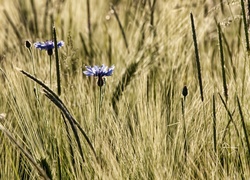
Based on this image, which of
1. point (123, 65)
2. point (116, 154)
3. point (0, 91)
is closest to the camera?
point (116, 154)

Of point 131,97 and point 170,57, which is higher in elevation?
point 170,57

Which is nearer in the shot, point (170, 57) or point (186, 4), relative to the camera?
point (170, 57)

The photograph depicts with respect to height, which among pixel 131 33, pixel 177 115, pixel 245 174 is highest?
pixel 131 33

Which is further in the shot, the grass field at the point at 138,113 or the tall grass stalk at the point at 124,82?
the tall grass stalk at the point at 124,82

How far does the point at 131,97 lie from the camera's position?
4.74 ft

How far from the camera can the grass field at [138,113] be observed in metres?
1.07

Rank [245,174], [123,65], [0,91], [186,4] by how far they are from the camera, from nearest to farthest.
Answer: [245,174]
[0,91]
[123,65]
[186,4]

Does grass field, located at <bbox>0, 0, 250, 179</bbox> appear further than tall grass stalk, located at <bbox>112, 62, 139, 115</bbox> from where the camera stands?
→ No

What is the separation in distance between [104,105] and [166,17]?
1.87ft

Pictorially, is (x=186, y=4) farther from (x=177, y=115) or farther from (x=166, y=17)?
(x=177, y=115)

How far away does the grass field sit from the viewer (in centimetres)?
107

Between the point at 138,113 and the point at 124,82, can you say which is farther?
the point at 124,82

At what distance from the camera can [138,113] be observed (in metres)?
1.27

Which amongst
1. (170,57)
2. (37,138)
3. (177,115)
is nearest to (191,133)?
(177,115)
